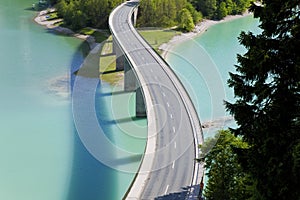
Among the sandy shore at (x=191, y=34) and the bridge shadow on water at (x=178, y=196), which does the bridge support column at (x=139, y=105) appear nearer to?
the bridge shadow on water at (x=178, y=196)

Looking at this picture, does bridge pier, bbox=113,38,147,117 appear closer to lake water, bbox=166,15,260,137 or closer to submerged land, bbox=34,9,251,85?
submerged land, bbox=34,9,251,85

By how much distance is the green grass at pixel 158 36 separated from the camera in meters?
71.5

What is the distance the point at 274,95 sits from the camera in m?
11.2

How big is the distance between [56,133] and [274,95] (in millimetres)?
30246

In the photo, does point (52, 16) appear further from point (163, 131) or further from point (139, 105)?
point (163, 131)

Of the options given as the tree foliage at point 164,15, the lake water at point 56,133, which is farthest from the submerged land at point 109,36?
the lake water at point 56,133

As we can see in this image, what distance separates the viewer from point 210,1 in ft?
293

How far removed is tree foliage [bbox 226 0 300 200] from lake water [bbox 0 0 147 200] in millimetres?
19196

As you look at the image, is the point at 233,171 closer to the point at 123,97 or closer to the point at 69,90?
the point at 123,97

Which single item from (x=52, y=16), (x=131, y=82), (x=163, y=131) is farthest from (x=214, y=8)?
(x=163, y=131)

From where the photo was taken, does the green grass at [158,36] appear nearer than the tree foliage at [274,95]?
No

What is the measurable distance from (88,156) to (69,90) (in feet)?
56.3

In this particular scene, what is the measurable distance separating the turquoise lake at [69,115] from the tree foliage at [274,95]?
62.8 ft

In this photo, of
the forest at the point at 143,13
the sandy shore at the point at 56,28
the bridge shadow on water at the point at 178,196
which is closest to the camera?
the bridge shadow on water at the point at 178,196
